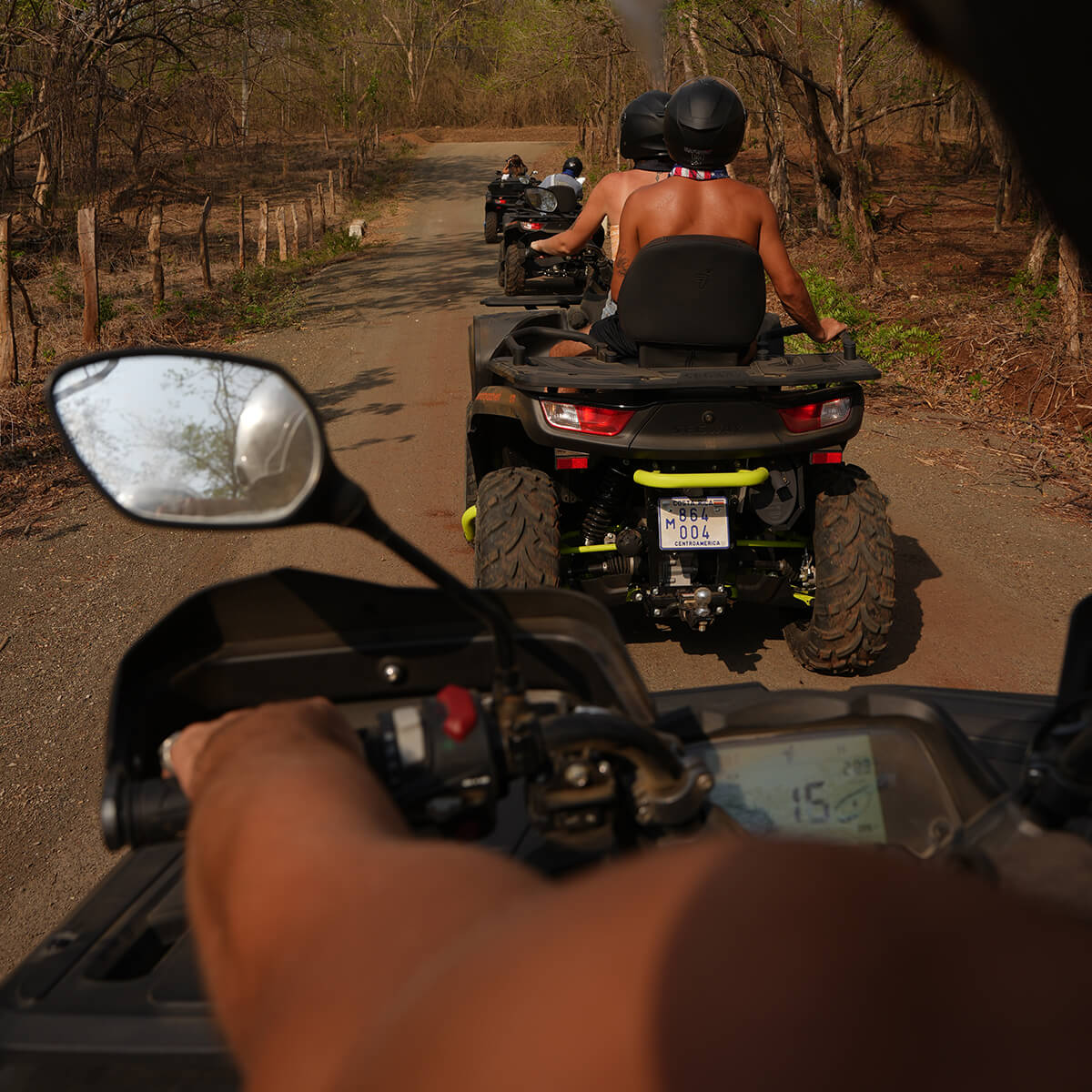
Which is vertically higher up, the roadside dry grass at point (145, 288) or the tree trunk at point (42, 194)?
the tree trunk at point (42, 194)

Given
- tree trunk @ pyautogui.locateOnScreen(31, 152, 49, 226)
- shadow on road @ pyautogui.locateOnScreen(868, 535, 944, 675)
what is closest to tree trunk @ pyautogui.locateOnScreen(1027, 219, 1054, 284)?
shadow on road @ pyautogui.locateOnScreen(868, 535, 944, 675)

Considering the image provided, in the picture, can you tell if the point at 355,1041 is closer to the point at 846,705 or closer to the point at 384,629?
the point at 384,629

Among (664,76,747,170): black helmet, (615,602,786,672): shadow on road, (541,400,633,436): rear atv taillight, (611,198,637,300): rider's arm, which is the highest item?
(664,76,747,170): black helmet

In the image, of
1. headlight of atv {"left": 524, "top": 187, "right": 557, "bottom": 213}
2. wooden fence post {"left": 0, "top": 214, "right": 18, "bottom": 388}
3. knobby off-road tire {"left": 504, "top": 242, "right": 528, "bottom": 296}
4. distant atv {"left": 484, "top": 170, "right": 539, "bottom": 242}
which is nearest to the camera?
wooden fence post {"left": 0, "top": 214, "right": 18, "bottom": 388}

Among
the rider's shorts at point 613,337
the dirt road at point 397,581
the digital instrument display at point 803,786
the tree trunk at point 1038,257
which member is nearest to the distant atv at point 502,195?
the tree trunk at point 1038,257

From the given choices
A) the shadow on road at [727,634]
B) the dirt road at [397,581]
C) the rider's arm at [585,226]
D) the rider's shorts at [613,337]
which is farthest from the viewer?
the rider's arm at [585,226]

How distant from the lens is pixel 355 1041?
23.8 inches

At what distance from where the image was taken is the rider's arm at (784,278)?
4.67 meters

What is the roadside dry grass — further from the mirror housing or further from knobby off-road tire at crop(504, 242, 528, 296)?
the mirror housing

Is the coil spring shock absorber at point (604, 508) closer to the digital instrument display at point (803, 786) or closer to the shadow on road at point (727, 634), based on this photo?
the shadow on road at point (727, 634)

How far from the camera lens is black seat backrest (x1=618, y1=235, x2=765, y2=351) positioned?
389 cm

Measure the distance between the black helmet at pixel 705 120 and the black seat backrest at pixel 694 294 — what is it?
695 millimetres

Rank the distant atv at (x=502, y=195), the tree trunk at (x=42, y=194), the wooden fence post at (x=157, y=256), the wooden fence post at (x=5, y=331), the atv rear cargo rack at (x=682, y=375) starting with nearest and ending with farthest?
the atv rear cargo rack at (x=682, y=375) < the wooden fence post at (x=5, y=331) < the wooden fence post at (x=157, y=256) < the distant atv at (x=502, y=195) < the tree trunk at (x=42, y=194)

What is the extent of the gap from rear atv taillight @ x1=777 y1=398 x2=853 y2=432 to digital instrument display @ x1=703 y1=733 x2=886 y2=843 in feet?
7.75
